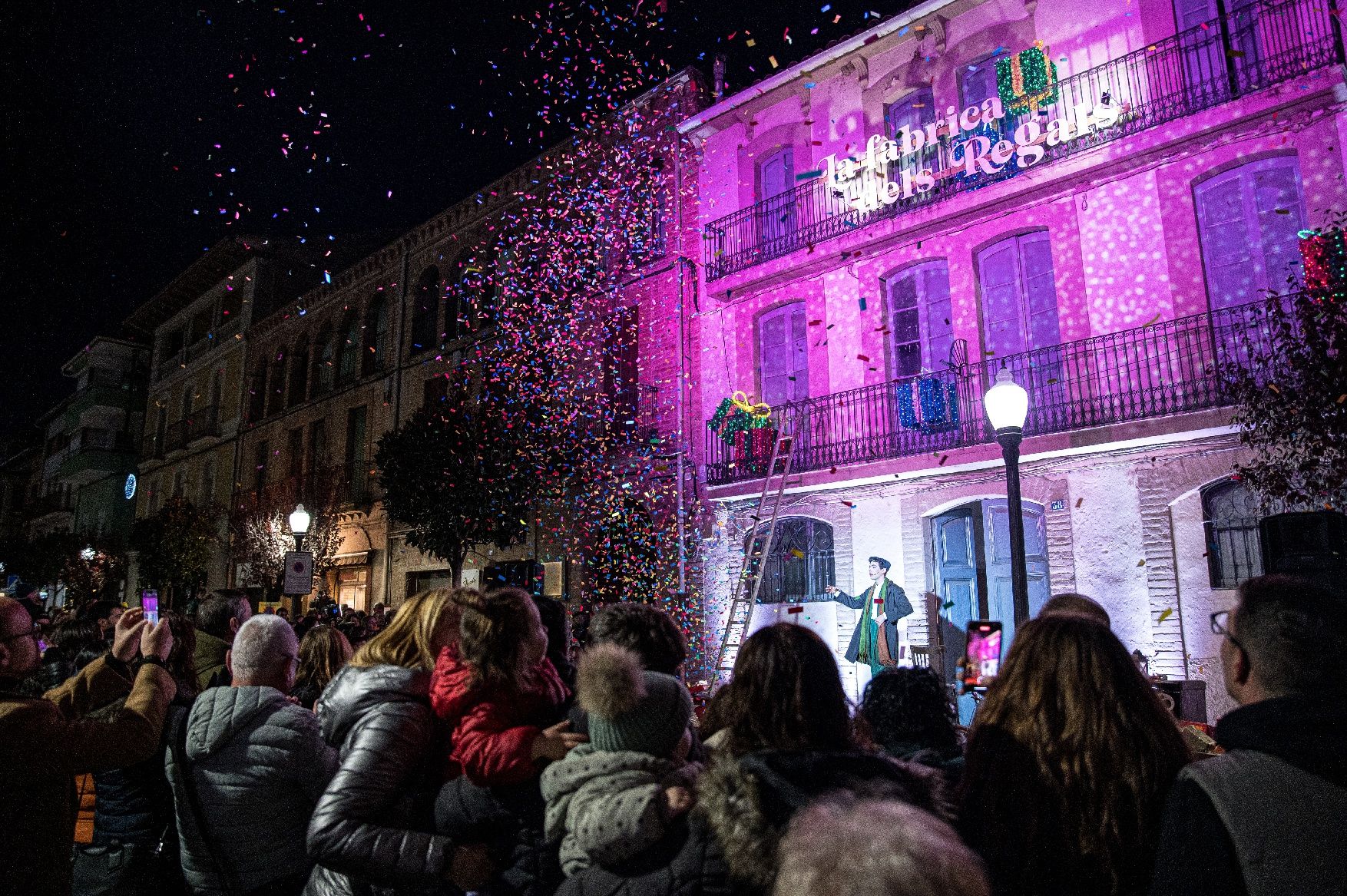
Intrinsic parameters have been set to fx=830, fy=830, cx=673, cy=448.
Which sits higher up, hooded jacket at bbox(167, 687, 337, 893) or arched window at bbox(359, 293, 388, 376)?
arched window at bbox(359, 293, 388, 376)

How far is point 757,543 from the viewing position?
15.4 meters

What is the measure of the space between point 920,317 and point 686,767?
13.0m

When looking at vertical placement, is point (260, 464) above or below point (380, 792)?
above

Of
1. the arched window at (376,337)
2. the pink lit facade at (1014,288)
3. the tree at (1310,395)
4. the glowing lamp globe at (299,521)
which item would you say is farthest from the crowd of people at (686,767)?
the arched window at (376,337)

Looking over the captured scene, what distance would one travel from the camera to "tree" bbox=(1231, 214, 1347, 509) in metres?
8.26

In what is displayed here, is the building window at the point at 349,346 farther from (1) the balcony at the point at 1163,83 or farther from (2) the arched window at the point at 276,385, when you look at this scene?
(1) the balcony at the point at 1163,83

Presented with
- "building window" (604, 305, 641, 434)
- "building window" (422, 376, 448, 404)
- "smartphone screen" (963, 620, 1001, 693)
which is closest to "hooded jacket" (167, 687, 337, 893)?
"smartphone screen" (963, 620, 1001, 693)

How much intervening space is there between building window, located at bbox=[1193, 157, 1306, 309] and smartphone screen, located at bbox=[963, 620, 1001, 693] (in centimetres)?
876

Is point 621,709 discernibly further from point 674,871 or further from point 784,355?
point 784,355

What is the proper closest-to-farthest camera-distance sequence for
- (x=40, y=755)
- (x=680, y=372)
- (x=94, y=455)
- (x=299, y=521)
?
(x=40, y=755) < (x=299, y=521) < (x=680, y=372) < (x=94, y=455)

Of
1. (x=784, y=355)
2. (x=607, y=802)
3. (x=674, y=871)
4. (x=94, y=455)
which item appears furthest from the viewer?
(x=94, y=455)

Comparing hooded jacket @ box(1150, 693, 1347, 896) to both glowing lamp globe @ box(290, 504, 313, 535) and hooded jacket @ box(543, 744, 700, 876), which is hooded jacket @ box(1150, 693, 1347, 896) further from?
glowing lamp globe @ box(290, 504, 313, 535)

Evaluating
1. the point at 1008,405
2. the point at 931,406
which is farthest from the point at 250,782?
the point at 931,406

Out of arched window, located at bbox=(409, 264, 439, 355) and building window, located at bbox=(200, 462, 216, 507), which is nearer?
arched window, located at bbox=(409, 264, 439, 355)
